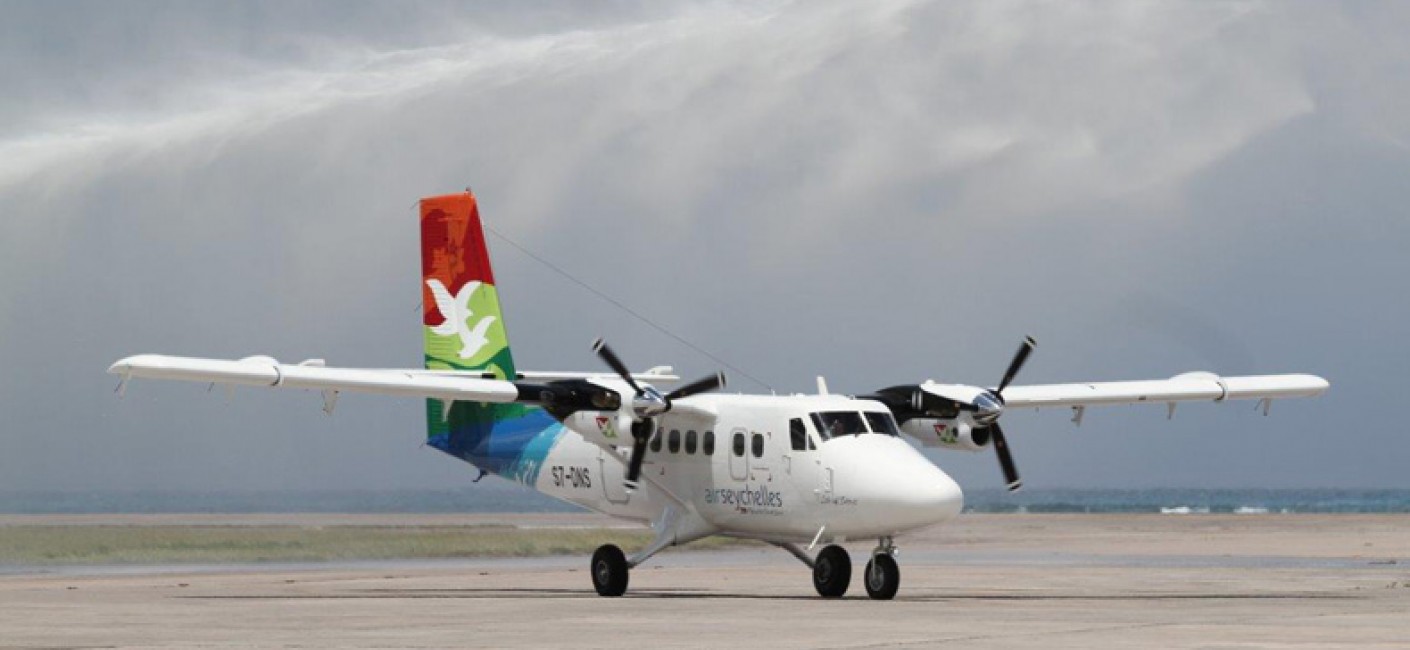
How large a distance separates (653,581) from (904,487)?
9651 mm

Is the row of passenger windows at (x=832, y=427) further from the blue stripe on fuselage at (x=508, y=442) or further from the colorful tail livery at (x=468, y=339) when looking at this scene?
the colorful tail livery at (x=468, y=339)


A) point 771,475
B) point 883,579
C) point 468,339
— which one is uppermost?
point 468,339

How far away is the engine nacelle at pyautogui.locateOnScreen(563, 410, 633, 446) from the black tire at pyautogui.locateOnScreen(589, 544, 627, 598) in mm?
1721

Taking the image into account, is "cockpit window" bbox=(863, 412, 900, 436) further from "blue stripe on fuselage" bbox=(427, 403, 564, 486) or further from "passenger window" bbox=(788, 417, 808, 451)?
"blue stripe on fuselage" bbox=(427, 403, 564, 486)

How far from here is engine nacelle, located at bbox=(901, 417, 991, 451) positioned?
33344mm

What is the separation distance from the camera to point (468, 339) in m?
38.0

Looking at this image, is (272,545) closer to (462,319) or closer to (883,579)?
(462,319)

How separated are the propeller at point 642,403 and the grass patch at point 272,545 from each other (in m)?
19.4

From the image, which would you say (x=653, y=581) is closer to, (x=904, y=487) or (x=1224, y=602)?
(x=904, y=487)

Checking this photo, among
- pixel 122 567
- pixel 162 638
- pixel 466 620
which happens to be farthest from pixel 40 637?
pixel 122 567

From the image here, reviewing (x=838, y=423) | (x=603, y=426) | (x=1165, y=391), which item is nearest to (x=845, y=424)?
(x=838, y=423)

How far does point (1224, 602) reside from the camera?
28.9m

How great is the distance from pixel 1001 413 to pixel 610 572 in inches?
266

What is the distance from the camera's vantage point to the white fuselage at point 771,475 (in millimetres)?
30047
